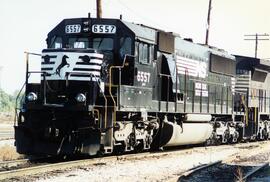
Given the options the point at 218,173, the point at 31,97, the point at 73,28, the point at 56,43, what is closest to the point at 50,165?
the point at 31,97

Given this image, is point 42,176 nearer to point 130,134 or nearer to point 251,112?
point 130,134

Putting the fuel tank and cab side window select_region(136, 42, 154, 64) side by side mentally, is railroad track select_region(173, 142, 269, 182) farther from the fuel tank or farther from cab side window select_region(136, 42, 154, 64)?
cab side window select_region(136, 42, 154, 64)

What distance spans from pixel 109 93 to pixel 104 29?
1.86m

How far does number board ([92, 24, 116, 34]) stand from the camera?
13.3 m

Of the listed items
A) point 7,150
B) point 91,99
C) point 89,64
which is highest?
point 89,64

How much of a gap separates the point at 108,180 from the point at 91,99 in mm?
3187

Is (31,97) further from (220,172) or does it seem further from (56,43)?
(220,172)

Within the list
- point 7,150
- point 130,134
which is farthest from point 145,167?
point 7,150

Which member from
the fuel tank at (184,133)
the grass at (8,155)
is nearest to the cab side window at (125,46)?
the fuel tank at (184,133)

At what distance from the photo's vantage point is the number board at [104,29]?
13.3 metres

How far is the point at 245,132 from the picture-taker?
2248 cm

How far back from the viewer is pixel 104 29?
13289 mm

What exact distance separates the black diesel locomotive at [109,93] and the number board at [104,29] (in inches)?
1.1

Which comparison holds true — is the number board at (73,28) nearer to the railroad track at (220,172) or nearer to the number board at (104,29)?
the number board at (104,29)
